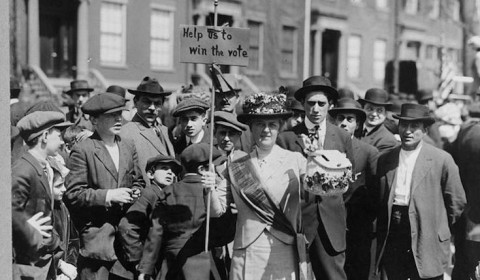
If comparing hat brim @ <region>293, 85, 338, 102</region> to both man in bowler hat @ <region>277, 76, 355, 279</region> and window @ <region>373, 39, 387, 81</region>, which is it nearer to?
man in bowler hat @ <region>277, 76, 355, 279</region>

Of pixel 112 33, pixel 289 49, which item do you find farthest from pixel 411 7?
pixel 112 33

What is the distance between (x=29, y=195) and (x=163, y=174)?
4.47ft

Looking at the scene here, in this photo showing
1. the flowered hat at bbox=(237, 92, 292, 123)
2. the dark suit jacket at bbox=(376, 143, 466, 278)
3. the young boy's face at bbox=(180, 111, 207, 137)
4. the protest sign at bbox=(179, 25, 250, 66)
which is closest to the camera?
the flowered hat at bbox=(237, 92, 292, 123)

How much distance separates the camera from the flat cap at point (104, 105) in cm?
578

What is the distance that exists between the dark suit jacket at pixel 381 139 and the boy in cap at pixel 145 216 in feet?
9.81

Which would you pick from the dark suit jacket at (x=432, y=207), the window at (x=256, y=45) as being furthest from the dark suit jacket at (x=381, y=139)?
the window at (x=256, y=45)

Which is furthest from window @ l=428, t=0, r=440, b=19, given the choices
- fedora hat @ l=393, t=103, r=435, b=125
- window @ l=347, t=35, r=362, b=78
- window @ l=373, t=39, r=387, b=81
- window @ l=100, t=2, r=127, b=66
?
fedora hat @ l=393, t=103, r=435, b=125

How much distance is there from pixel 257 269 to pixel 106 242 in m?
1.36

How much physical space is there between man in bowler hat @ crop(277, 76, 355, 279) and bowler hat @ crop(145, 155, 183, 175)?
3.37ft

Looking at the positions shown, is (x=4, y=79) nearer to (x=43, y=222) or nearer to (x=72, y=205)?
(x=43, y=222)

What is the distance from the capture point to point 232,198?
5.22 m

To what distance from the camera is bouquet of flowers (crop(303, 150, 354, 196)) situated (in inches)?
197

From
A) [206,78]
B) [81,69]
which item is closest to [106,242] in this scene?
[81,69]

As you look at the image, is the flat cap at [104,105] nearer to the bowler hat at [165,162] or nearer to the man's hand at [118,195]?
the bowler hat at [165,162]
